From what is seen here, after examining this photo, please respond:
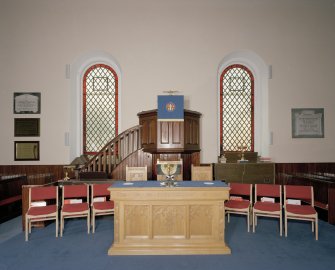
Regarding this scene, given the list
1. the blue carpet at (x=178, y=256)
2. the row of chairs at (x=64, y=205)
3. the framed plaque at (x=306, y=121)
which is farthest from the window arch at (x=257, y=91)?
the row of chairs at (x=64, y=205)

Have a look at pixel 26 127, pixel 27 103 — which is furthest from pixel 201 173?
pixel 27 103

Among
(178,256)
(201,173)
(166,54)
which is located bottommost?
(178,256)

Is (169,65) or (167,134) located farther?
(169,65)

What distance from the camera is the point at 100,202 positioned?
514 cm

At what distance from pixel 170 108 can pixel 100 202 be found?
263 cm

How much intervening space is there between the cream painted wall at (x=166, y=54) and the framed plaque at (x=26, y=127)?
182 millimetres

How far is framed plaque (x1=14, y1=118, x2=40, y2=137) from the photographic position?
7.92 meters

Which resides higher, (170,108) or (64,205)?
(170,108)

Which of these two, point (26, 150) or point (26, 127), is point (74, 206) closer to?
point (26, 150)

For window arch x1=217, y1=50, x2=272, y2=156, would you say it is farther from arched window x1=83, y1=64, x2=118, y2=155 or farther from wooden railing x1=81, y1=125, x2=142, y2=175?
arched window x1=83, y1=64, x2=118, y2=155

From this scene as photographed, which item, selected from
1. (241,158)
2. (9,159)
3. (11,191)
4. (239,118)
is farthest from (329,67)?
(9,159)

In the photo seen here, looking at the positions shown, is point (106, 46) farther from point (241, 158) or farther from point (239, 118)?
point (241, 158)

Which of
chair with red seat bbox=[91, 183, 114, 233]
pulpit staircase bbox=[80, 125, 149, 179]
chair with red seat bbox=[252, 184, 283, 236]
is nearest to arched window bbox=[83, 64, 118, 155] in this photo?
pulpit staircase bbox=[80, 125, 149, 179]

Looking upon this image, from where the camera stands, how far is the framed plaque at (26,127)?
312 inches
